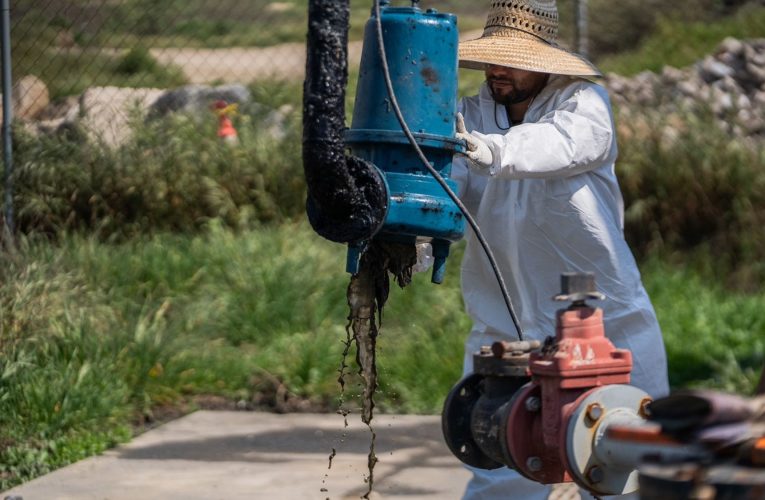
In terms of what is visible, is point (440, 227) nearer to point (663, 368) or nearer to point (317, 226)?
point (317, 226)

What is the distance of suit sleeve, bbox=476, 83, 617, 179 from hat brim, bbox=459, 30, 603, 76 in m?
0.07

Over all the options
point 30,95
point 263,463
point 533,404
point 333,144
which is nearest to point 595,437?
point 533,404

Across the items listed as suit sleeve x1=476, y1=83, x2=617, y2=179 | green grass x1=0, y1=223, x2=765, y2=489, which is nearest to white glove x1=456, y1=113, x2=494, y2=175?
suit sleeve x1=476, y1=83, x2=617, y2=179

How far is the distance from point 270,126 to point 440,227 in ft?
17.2

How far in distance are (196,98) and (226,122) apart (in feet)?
2.93

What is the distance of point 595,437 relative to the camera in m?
2.24

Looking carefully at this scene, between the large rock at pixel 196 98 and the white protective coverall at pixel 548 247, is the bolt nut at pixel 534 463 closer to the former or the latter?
the white protective coverall at pixel 548 247

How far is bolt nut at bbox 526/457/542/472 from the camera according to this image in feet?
7.83

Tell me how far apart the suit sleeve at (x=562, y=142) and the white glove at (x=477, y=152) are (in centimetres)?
1

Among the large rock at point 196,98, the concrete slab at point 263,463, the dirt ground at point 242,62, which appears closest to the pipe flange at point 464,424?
the concrete slab at point 263,463

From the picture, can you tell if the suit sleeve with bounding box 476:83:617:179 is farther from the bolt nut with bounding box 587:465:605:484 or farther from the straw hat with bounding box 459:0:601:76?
the bolt nut with bounding box 587:465:605:484

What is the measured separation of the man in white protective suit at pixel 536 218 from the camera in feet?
11.5

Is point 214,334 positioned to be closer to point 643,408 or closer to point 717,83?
point 643,408

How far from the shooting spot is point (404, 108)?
2.68 meters
